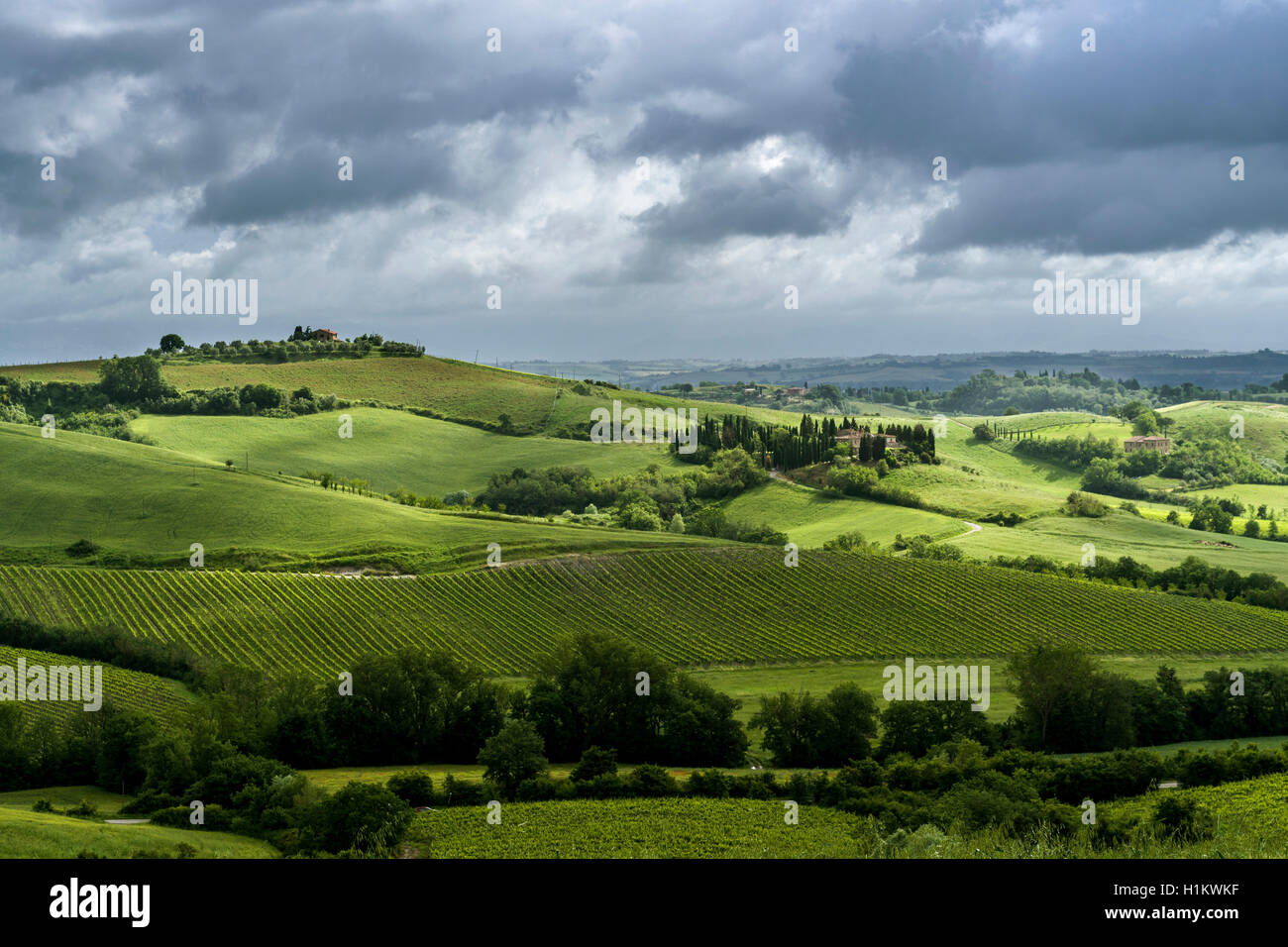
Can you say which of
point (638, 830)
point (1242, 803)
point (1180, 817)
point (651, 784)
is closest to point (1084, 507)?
point (1242, 803)

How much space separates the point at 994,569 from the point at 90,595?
8620cm

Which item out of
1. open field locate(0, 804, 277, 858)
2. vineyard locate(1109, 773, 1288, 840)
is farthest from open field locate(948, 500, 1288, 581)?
open field locate(0, 804, 277, 858)

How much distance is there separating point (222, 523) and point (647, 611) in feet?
169

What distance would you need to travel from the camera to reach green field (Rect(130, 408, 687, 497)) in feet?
559

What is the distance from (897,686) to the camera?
78.4 m

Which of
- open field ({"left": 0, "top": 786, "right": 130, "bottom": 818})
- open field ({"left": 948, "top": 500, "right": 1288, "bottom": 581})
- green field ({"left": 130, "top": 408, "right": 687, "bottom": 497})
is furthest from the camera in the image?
green field ({"left": 130, "top": 408, "right": 687, "bottom": 497})

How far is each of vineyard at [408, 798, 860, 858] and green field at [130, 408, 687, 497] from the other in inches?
4391

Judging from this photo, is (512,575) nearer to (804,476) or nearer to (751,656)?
(751,656)

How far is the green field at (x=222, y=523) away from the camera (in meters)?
109

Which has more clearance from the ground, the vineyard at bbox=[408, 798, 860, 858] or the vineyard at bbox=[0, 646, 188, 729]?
the vineyard at bbox=[0, 646, 188, 729]

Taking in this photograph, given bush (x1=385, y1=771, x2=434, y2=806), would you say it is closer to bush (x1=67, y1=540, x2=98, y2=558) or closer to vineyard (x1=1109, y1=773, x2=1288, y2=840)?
vineyard (x1=1109, y1=773, x2=1288, y2=840)

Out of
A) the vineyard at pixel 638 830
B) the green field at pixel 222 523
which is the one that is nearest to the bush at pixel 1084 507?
the green field at pixel 222 523

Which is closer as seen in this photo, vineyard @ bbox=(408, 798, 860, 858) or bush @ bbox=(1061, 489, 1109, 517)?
vineyard @ bbox=(408, 798, 860, 858)
